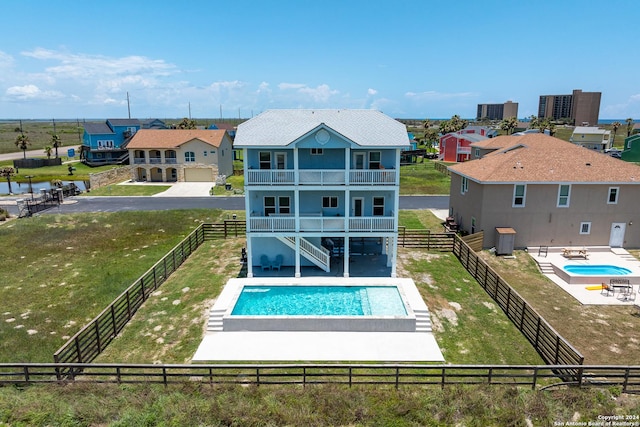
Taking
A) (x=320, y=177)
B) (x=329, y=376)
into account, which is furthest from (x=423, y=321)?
(x=320, y=177)

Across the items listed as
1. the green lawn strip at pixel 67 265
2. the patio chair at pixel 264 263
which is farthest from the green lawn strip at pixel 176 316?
the green lawn strip at pixel 67 265

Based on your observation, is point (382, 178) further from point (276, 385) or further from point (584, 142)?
point (584, 142)

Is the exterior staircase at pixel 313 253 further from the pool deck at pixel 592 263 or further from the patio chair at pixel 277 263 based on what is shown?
the pool deck at pixel 592 263

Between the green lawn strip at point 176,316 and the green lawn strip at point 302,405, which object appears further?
the green lawn strip at point 176,316

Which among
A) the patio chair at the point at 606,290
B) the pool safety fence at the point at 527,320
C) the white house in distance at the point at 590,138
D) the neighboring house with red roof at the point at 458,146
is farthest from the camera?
the white house in distance at the point at 590,138

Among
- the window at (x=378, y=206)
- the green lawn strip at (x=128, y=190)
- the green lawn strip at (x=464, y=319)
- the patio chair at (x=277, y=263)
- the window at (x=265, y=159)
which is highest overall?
the window at (x=265, y=159)

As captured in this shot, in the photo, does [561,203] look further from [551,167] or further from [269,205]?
[269,205]
